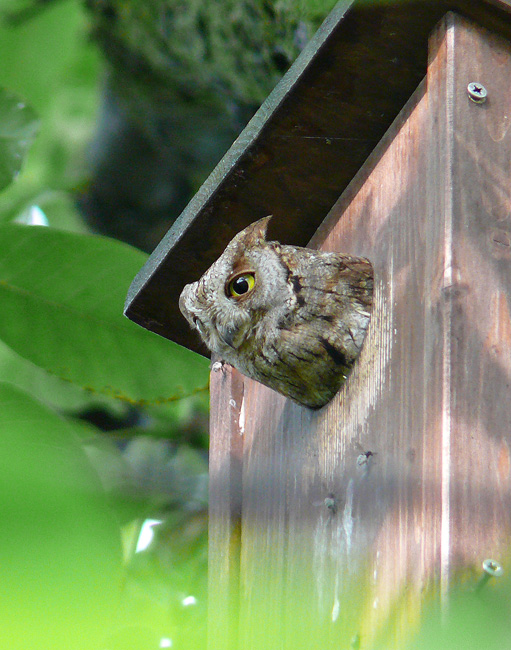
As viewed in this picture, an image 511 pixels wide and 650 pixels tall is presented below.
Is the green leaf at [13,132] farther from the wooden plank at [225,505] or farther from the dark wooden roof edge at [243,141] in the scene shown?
the wooden plank at [225,505]

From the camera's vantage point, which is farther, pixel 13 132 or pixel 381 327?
pixel 13 132

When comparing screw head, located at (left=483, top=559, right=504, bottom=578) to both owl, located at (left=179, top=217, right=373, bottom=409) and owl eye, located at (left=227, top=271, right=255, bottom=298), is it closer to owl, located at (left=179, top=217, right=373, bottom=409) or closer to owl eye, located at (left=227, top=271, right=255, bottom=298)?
owl, located at (left=179, top=217, right=373, bottom=409)

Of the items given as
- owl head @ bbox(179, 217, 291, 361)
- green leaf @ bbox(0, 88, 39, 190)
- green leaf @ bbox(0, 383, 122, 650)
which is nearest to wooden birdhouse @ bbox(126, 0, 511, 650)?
owl head @ bbox(179, 217, 291, 361)

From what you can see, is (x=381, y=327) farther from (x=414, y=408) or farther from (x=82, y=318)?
(x=82, y=318)

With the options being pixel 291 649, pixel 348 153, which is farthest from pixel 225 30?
pixel 291 649

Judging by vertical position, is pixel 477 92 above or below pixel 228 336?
above

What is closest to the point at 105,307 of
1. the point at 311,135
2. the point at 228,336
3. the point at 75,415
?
the point at 228,336

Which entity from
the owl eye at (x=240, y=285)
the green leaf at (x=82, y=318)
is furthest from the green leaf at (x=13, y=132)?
the owl eye at (x=240, y=285)
